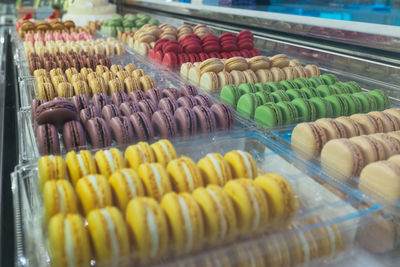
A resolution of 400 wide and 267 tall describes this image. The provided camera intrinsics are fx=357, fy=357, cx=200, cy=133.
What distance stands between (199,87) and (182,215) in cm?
152

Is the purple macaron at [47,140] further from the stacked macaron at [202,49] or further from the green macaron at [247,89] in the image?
the stacked macaron at [202,49]

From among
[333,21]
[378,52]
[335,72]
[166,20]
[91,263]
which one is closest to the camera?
[91,263]

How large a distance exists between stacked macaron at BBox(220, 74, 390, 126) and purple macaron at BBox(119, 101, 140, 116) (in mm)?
568

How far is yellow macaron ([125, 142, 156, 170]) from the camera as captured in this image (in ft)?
4.04

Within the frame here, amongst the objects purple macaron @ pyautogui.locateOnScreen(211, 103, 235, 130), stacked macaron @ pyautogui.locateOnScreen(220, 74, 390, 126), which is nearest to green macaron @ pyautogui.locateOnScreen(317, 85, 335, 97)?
stacked macaron @ pyautogui.locateOnScreen(220, 74, 390, 126)

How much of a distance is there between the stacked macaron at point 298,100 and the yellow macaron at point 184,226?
0.92 m

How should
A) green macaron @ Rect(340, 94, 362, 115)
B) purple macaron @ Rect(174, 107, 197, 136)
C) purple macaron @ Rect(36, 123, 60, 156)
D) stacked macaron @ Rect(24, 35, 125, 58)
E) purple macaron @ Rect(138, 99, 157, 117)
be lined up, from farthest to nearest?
stacked macaron @ Rect(24, 35, 125, 58), green macaron @ Rect(340, 94, 362, 115), purple macaron @ Rect(138, 99, 157, 117), purple macaron @ Rect(174, 107, 197, 136), purple macaron @ Rect(36, 123, 60, 156)

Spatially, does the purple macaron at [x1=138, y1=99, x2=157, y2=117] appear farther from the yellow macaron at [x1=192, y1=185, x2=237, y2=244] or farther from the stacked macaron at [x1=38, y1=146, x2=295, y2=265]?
the yellow macaron at [x1=192, y1=185, x2=237, y2=244]

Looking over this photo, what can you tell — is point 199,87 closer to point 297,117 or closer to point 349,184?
point 297,117

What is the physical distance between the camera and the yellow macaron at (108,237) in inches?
34.2

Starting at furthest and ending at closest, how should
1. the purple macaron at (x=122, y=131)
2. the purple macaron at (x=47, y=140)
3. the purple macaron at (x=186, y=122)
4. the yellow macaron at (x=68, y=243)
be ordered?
the purple macaron at (x=186, y=122)
the purple macaron at (x=122, y=131)
the purple macaron at (x=47, y=140)
the yellow macaron at (x=68, y=243)

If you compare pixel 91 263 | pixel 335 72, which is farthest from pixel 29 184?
pixel 335 72

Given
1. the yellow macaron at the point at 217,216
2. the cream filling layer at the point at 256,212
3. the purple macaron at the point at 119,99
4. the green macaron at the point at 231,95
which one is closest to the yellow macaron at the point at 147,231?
the yellow macaron at the point at 217,216

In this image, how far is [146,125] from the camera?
1.59 m
